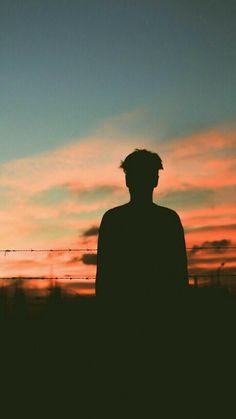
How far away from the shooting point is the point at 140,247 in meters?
2.79

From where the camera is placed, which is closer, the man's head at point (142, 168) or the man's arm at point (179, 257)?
the man's arm at point (179, 257)

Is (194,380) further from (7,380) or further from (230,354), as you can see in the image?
(230,354)

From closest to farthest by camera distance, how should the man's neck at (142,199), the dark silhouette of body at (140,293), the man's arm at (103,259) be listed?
the dark silhouette of body at (140,293) < the man's arm at (103,259) < the man's neck at (142,199)

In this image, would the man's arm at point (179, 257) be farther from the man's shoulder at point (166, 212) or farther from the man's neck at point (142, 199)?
the man's neck at point (142, 199)

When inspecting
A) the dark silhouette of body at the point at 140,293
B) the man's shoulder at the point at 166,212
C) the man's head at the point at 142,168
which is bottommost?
the dark silhouette of body at the point at 140,293

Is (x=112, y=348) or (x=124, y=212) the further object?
(x=124, y=212)

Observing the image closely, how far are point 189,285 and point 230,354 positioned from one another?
5.72m

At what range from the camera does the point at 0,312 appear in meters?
10.8

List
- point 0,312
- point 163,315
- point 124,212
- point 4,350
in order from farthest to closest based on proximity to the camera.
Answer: point 0,312, point 4,350, point 124,212, point 163,315

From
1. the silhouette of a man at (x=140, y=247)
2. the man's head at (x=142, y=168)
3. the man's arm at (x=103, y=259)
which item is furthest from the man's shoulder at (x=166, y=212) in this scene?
the man's arm at (x=103, y=259)

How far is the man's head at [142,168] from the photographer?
290cm

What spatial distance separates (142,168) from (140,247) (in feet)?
1.58

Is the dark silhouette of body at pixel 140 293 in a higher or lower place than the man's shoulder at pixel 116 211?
lower

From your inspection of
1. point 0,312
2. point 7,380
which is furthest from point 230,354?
point 0,312
